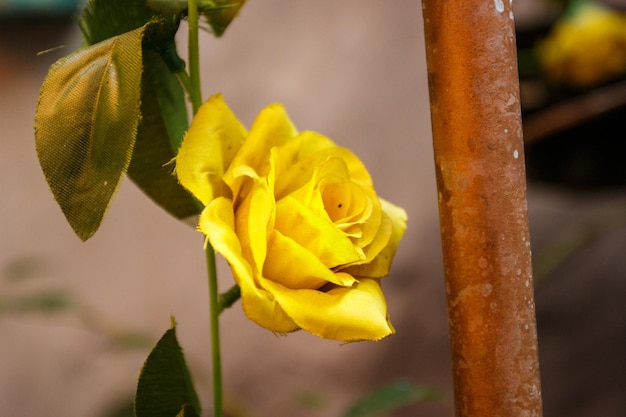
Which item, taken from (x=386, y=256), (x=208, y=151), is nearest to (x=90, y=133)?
(x=208, y=151)

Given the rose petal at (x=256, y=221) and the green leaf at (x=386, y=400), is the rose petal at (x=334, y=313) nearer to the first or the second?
the rose petal at (x=256, y=221)

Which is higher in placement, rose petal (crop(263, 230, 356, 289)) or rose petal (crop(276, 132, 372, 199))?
rose petal (crop(276, 132, 372, 199))

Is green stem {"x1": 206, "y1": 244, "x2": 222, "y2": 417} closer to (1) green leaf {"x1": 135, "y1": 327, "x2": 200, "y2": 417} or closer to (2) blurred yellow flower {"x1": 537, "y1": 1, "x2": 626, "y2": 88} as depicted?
→ (1) green leaf {"x1": 135, "y1": 327, "x2": 200, "y2": 417}

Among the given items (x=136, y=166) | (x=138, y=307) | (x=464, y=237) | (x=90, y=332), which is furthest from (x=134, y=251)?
(x=464, y=237)

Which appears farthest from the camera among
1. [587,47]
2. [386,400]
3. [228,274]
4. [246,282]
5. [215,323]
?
[228,274]

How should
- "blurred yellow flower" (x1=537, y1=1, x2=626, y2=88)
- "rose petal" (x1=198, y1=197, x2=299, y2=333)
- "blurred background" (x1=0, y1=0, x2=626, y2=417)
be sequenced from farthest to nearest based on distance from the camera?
"blurred background" (x1=0, y1=0, x2=626, y2=417) → "blurred yellow flower" (x1=537, y1=1, x2=626, y2=88) → "rose petal" (x1=198, y1=197, x2=299, y2=333)

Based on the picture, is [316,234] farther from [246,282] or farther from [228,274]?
[228,274]

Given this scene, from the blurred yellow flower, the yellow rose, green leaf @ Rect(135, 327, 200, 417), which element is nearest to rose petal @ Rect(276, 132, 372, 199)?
the yellow rose

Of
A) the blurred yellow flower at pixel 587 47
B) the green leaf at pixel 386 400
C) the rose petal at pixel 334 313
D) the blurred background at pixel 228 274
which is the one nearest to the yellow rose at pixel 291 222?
the rose petal at pixel 334 313
